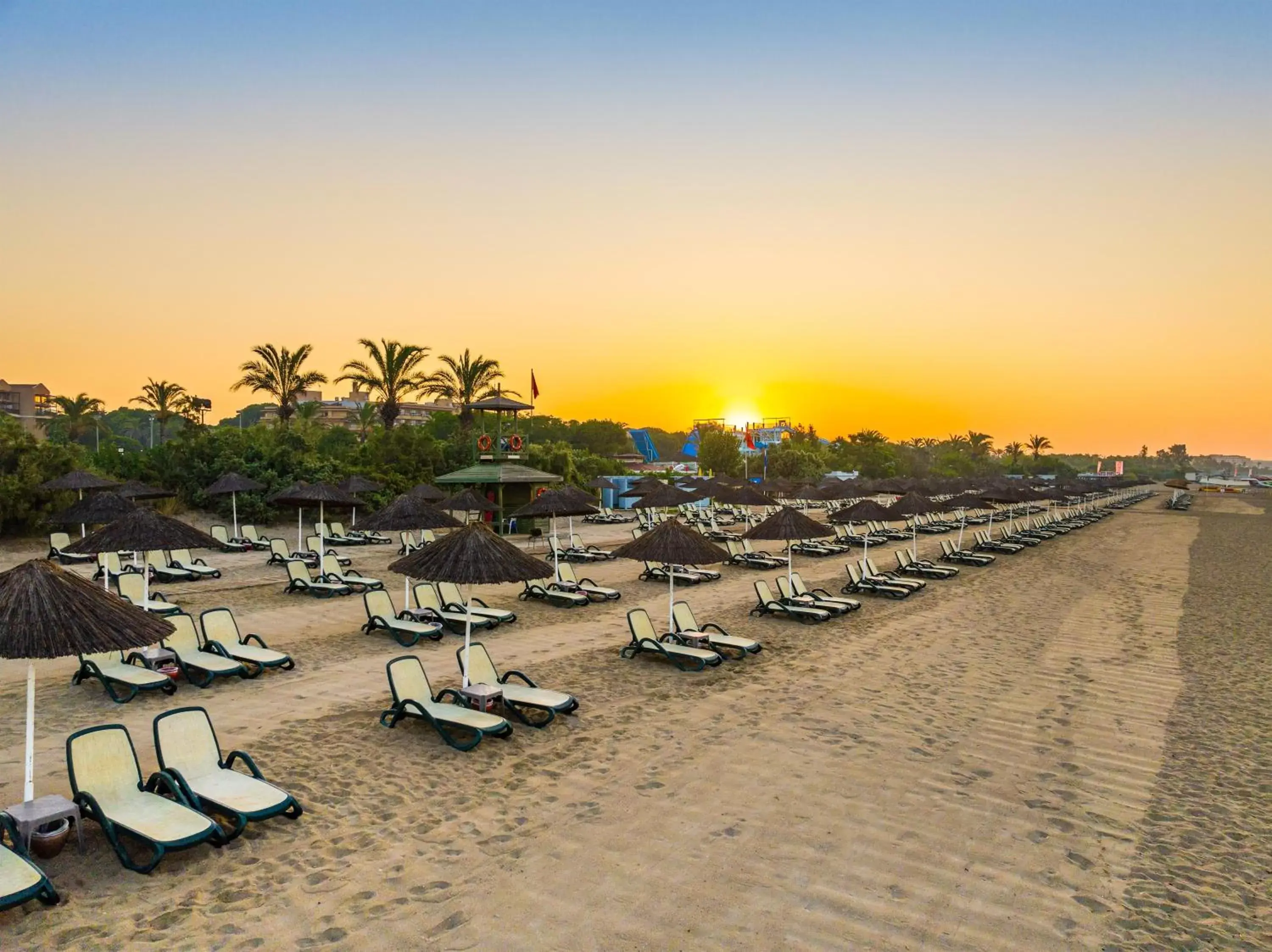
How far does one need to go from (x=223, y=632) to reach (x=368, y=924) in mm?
7089

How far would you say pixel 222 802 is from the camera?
5.82 metres

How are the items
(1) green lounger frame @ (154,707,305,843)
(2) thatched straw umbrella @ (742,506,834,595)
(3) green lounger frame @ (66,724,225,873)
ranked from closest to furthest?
(3) green lounger frame @ (66,724,225,873) → (1) green lounger frame @ (154,707,305,843) → (2) thatched straw umbrella @ (742,506,834,595)

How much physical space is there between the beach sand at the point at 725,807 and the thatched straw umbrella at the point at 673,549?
1610 mm

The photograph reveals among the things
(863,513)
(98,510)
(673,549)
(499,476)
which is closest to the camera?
(673,549)

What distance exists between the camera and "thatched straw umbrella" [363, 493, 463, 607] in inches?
549

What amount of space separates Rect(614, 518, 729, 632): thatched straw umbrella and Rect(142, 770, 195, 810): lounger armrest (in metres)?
6.43

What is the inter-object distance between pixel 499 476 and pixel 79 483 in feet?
38.3

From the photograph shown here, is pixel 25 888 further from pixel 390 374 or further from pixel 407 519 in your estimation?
pixel 390 374

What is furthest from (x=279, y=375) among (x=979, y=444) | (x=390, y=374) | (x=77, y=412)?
(x=979, y=444)

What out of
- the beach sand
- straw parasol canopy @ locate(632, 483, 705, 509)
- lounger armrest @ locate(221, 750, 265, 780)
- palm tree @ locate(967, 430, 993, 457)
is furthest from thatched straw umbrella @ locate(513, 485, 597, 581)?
palm tree @ locate(967, 430, 993, 457)

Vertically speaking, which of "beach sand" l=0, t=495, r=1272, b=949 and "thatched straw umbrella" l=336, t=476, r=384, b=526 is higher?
"thatched straw umbrella" l=336, t=476, r=384, b=526

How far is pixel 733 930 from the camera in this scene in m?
4.74

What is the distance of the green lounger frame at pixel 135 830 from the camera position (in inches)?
206

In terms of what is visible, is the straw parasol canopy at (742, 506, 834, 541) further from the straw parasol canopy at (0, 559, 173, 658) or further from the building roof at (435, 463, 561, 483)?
the building roof at (435, 463, 561, 483)
